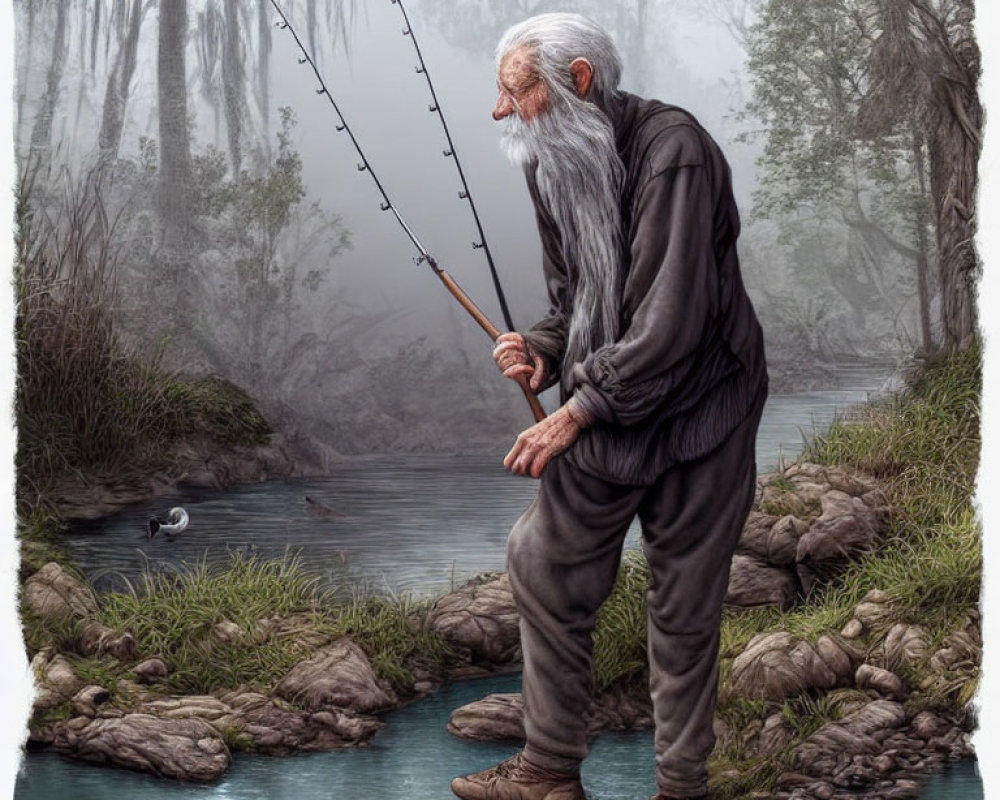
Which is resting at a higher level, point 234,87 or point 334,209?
point 234,87

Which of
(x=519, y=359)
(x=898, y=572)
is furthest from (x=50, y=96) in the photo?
(x=898, y=572)

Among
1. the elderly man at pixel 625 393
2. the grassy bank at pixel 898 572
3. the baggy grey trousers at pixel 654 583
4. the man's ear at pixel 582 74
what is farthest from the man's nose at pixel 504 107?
the grassy bank at pixel 898 572

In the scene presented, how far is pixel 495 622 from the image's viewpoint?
487cm

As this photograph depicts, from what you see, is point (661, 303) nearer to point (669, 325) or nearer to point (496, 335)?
point (669, 325)

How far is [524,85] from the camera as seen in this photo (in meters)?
3.75

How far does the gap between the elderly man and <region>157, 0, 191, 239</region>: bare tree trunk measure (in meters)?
1.75

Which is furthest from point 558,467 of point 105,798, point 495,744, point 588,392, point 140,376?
point 140,376

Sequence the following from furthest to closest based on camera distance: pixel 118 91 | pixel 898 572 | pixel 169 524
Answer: pixel 118 91 < pixel 169 524 < pixel 898 572

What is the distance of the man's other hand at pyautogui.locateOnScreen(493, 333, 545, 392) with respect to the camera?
3.89 meters

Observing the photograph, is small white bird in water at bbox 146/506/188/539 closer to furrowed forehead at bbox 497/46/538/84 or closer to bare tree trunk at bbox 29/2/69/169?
bare tree trunk at bbox 29/2/69/169

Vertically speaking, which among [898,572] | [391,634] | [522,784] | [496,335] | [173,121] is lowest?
[522,784]

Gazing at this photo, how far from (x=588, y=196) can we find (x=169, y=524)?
194 cm

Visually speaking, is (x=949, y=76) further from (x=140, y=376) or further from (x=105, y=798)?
(x=105, y=798)

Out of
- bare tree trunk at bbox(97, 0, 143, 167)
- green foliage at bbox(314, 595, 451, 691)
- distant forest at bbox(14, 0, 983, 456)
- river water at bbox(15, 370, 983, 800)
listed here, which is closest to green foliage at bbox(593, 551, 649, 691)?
river water at bbox(15, 370, 983, 800)
